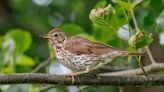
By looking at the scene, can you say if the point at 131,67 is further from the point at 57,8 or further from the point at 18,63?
the point at 57,8

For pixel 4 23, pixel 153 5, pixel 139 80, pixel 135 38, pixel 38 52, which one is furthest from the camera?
pixel 4 23

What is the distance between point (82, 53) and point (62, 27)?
791 millimetres

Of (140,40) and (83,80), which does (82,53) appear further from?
(140,40)

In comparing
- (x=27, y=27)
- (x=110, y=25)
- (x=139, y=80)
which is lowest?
(x=139, y=80)

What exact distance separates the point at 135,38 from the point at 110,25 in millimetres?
274

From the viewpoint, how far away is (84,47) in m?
3.97

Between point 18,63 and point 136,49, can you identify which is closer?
point 136,49

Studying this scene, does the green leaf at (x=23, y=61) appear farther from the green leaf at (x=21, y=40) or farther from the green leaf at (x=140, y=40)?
the green leaf at (x=140, y=40)

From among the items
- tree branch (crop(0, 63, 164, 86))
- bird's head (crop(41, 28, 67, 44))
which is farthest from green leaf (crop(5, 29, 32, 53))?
tree branch (crop(0, 63, 164, 86))

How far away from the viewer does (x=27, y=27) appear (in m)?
7.07

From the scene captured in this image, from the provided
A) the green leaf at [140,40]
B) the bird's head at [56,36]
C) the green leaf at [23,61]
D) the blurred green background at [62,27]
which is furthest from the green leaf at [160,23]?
the green leaf at [23,61]

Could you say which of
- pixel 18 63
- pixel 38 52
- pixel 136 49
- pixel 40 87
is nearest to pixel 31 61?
pixel 18 63

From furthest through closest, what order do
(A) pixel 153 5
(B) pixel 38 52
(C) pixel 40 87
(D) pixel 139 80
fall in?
(B) pixel 38 52 → (C) pixel 40 87 → (A) pixel 153 5 → (D) pixel 139 80

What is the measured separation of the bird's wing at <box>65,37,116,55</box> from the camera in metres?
3.82
